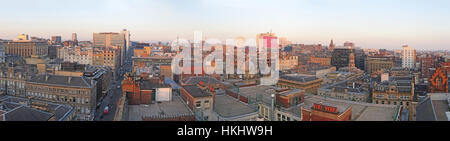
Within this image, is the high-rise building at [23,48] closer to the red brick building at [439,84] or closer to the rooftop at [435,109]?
the rooftop at [435,109]

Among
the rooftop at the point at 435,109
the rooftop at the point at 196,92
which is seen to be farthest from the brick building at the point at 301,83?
the rooftop at the point at 196,92

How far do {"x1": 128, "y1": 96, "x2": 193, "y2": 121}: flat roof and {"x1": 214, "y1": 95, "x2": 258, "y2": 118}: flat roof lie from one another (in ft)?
7.10

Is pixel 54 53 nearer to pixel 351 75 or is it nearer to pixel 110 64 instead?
pixel 110 64

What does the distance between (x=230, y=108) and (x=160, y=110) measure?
4.80 meters

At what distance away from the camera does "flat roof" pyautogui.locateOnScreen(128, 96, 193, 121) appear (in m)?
15.4

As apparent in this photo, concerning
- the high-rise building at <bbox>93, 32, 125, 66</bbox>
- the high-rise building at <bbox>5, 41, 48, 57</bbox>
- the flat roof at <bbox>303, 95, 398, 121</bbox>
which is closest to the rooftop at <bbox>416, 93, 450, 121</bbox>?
the flat roof at <bbox>303, 95, 398, 121</bbox>

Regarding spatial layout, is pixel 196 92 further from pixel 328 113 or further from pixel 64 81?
pixel 64 81

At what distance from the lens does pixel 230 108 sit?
19.2m

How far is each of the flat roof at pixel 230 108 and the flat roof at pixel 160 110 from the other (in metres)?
2.17

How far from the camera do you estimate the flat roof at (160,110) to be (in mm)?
15359

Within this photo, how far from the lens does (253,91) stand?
955 inches

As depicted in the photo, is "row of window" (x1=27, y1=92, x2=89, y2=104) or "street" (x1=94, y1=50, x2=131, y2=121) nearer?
"row of window" (x1=27, y1=92, x2=89, y2=104)

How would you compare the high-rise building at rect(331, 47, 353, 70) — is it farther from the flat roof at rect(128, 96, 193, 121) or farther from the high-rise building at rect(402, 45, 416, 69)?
the flat roof at rect(128, 96, 193, 121)
